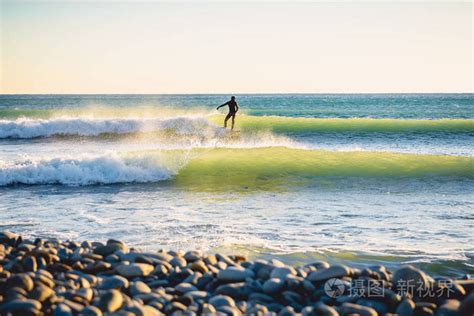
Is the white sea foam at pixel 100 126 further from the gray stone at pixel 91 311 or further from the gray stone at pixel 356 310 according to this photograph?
the gray stone at pixel 91 311

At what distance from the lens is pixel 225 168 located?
14047mm

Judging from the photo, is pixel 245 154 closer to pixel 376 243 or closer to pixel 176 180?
pixel 176 180

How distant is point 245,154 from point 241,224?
26.8 feet

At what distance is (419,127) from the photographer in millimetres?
27688

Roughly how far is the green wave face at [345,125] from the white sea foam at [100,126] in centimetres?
156

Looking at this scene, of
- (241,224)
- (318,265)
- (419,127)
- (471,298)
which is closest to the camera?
(471,298)

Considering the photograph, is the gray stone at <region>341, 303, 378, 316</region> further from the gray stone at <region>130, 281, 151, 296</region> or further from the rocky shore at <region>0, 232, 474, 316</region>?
the gray stone at <region>130, 281, 151, 296</region>

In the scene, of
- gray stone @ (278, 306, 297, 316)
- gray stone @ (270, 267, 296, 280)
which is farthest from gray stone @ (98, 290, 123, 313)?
gray stone @ (270, 267, 296, 280)

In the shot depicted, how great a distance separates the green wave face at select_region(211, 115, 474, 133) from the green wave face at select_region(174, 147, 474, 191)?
469 inches

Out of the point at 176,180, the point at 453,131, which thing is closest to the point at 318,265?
the point at 176,180

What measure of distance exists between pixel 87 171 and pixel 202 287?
8.49 meters

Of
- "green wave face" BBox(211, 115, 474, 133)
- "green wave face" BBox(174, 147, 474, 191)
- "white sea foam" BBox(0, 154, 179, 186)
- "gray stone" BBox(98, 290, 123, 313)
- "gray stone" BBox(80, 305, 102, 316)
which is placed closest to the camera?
"gray stone" BBox(80, 305, 102, 316)

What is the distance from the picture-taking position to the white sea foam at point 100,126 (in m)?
26.6

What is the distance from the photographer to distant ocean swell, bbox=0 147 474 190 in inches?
486
